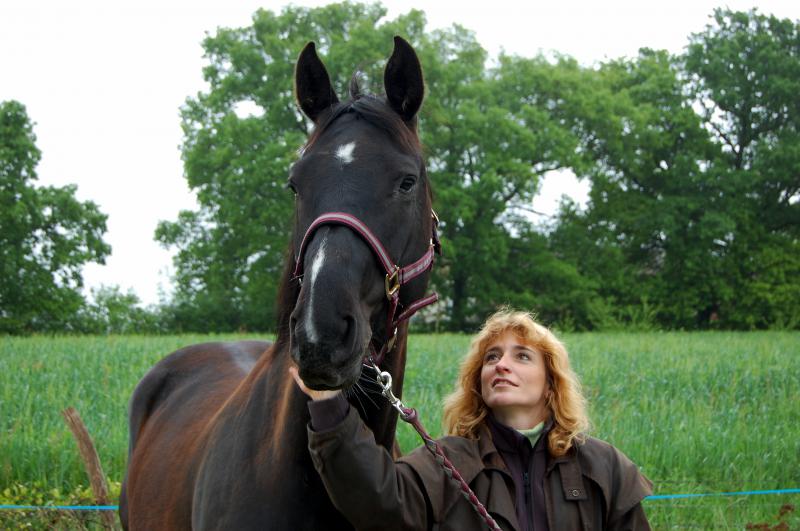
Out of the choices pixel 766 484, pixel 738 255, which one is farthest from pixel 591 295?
pixel 766 484

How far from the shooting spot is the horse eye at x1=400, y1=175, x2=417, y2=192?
7.83 ft

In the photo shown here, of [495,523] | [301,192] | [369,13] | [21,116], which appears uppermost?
[369,13]

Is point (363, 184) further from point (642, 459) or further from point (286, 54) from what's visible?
point (286, 54)

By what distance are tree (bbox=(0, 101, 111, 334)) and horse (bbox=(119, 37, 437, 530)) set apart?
100 feet

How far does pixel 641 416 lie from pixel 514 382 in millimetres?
5559

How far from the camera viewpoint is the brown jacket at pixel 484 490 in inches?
87.6

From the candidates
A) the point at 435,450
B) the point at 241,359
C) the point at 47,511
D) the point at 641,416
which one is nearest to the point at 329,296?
the point at 435,450

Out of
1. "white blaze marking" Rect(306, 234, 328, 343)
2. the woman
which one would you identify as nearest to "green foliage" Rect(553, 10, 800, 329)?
the woman

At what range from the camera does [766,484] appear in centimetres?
629

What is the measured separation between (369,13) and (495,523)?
34.0 meters

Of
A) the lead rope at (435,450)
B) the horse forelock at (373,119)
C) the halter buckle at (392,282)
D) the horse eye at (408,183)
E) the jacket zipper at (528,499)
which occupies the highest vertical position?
the horse forelock at (373,119)

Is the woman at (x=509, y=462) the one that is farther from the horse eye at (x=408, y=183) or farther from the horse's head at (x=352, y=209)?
the horse eye at (x=408, y=183)

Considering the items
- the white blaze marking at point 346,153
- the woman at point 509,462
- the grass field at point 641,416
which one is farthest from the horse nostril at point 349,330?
the grass field at point 641,416

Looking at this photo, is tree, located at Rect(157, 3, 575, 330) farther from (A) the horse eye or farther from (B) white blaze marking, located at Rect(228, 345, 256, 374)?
(A) the horse eye
